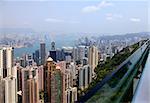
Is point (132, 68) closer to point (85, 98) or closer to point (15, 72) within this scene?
point (15, 72)

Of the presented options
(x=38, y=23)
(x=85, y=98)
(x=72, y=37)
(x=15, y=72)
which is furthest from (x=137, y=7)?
(x=85, y=98)

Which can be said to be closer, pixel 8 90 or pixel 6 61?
pixel 8 90

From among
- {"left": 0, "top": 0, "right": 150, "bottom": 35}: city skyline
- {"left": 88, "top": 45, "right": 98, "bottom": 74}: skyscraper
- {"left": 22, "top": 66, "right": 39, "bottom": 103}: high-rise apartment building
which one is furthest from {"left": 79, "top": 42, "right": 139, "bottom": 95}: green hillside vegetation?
{"left": 22, "top": 66, "right": 39, "bottom": 103}: high-rise apartment building

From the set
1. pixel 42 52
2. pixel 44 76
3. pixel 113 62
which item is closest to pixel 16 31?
pixel 42 52

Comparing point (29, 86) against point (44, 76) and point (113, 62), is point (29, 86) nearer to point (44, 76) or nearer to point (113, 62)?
point (44, 76)

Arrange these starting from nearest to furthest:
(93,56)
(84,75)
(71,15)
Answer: (84,75) → (71,15) → (93,56)

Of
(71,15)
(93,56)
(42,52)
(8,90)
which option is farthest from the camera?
(93,56)

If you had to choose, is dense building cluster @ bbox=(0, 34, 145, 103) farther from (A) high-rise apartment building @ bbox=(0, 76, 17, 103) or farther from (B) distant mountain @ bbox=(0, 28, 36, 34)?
(B) distant mountain @ bbox=(0, 28, 36, 34)
